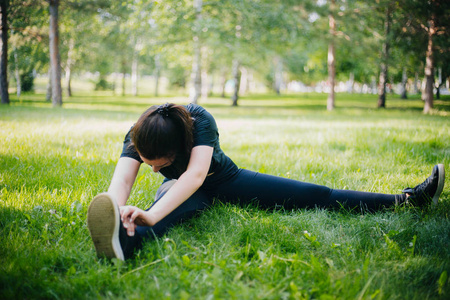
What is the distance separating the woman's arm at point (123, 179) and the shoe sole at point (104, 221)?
1.37 ft

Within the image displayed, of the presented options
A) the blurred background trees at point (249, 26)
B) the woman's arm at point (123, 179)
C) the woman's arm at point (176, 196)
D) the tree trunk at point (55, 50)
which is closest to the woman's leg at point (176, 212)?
the woman's arm at point (176, 196)

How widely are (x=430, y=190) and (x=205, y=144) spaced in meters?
1.96

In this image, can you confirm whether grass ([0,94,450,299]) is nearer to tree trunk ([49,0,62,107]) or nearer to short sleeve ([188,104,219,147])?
short sleeve ([188,104,219,147])

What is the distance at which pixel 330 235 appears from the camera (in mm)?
2227

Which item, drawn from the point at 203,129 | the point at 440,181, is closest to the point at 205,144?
the point at 203,129

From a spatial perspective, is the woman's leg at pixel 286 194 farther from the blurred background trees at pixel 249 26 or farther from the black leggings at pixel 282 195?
the blurred background trees at pixel 249 26

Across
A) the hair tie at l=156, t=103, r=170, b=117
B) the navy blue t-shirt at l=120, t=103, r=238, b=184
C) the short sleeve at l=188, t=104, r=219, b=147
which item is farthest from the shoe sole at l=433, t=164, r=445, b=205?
the hair tie at l=156, t=103, r=170, b=117

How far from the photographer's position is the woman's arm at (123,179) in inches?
85.2

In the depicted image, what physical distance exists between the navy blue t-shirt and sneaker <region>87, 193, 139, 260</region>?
0.65 metres

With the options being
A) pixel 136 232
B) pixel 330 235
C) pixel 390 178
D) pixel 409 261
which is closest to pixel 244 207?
pixel 330 235

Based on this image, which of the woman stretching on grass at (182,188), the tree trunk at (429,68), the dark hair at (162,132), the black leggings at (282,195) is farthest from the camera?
the tree trunk at (429,68)

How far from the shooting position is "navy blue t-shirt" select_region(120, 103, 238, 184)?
7.28 feet

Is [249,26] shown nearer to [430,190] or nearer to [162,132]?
[430,190]

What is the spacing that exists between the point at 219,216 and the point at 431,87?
15.9 m
